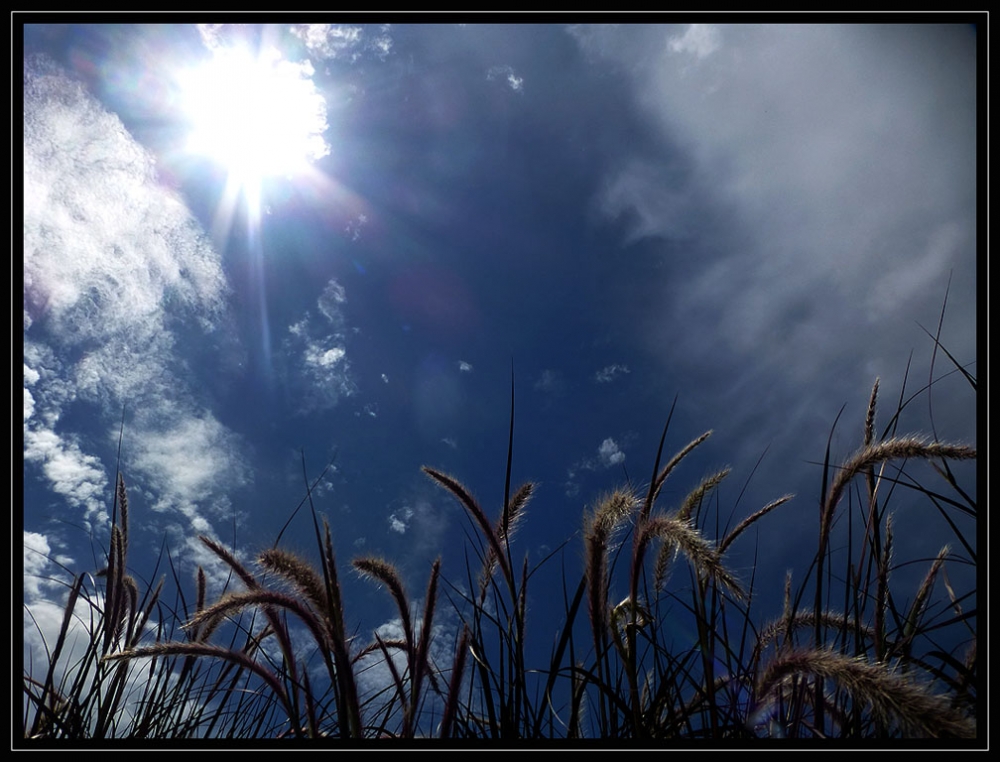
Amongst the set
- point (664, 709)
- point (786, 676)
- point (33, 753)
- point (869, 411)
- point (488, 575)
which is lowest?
point (664, 709)

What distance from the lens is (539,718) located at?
1970 mm

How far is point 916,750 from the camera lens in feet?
4.74

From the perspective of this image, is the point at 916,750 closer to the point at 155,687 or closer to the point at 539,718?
the point at 539,718

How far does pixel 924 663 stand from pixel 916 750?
0.86 meters

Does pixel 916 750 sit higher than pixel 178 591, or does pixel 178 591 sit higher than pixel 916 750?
pixel 178 591

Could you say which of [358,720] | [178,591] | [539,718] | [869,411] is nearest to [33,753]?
[358,720]

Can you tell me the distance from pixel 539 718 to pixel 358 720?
0.61 metres

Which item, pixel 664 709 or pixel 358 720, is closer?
pixel 358 720

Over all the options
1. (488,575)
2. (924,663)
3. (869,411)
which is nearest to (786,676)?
(924,663)
